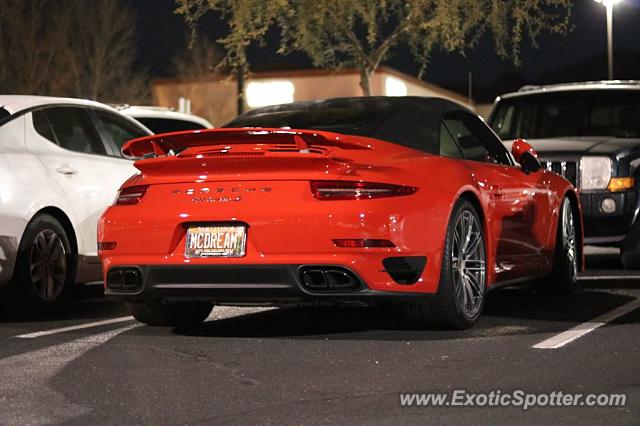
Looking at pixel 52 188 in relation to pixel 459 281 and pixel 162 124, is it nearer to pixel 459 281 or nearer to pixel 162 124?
pixel 459 281

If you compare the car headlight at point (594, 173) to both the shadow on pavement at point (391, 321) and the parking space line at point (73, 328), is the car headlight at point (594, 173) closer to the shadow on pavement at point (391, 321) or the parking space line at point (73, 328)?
the shadow on pavement at point (391, 321)

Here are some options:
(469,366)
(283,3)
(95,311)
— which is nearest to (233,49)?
(283,3)

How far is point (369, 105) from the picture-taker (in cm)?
795

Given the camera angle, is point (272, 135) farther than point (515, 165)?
No

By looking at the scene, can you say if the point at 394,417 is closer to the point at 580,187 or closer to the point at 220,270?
the point at 220,270

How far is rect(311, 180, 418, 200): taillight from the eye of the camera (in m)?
6.80

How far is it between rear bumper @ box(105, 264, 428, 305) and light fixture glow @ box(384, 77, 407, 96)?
137 ft

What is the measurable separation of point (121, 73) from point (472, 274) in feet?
135

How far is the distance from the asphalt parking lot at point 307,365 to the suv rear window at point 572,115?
170 inches

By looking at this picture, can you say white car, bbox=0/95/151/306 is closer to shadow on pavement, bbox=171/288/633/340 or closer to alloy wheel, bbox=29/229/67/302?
alloy wheel, bbox=29/229/67/302

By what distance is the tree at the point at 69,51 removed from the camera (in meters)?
37.3

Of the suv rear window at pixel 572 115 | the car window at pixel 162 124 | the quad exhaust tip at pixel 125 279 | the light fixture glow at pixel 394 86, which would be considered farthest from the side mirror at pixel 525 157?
the light fixture glow at pixel 394 86

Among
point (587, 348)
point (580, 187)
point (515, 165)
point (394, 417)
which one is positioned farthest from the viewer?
point (580, 187)

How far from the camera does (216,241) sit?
6.97 metres
